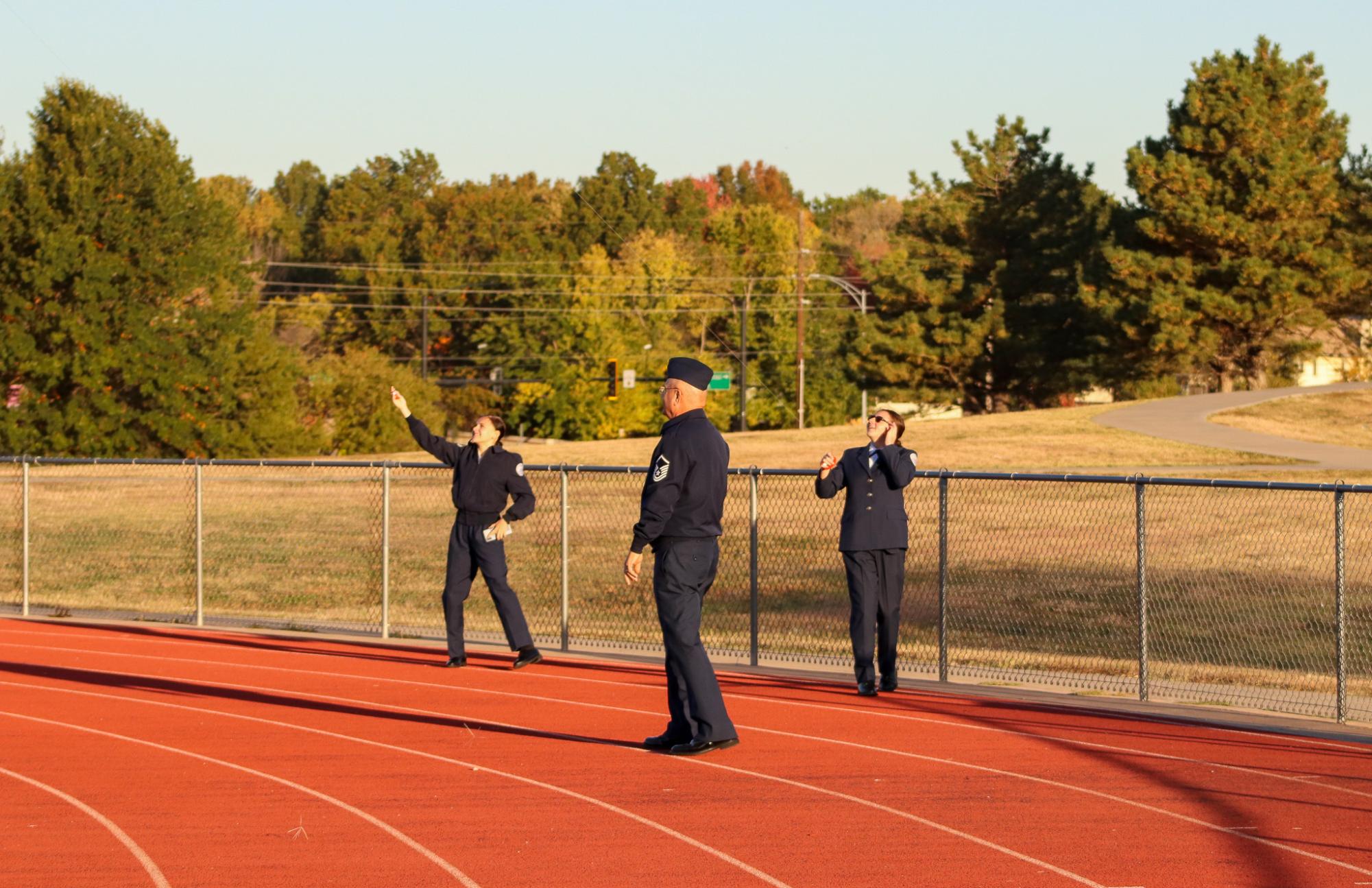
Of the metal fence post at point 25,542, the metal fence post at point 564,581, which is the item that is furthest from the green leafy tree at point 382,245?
the metal fence post at point 564,581

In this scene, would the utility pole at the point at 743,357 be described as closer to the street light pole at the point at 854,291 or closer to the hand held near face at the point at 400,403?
the street light pole at the point at 854,291

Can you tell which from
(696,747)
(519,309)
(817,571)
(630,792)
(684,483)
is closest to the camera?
(630,792)

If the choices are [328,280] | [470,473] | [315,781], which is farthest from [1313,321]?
[328,280]

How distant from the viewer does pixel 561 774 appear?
8617 mm

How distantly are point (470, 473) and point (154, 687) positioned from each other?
2851 mm

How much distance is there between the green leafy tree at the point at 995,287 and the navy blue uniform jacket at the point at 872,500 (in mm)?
44577

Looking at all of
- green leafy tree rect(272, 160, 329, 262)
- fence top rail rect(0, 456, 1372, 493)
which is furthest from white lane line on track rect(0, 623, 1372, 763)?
green leafy tree rect(272, 160, 329, 262)

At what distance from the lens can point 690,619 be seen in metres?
8.83

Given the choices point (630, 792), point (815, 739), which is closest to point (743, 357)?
point (815, 739)

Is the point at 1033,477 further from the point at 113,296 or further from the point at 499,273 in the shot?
the point at 499,273

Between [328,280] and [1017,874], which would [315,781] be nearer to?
[1017,874]

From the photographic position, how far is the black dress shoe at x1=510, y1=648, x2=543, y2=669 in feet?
42.1

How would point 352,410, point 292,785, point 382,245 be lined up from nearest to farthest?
1. point 292,785
2. point 352,410
3. point 382,245

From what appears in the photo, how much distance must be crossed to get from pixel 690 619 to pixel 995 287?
49853mm
